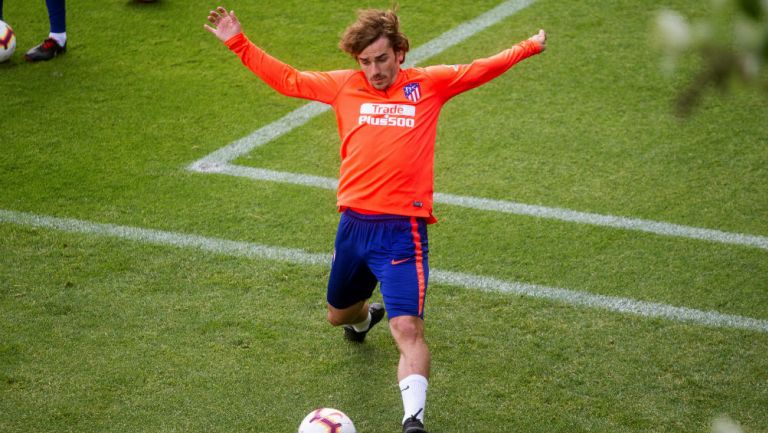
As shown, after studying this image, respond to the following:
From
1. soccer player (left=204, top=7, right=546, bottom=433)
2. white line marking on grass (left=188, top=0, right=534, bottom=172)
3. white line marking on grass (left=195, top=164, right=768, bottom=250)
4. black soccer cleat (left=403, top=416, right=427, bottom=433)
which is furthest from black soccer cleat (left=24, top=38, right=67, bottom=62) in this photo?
black soccer cleat (left=403, top=416, right=427, bottom=433)

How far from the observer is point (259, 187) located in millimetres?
6664

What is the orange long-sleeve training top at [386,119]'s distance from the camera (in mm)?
4395

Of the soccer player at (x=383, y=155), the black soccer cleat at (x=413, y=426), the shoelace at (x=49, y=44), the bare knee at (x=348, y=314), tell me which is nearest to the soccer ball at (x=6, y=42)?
the shoelace at (x=49, y=44)

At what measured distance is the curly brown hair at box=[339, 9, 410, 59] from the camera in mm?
4430

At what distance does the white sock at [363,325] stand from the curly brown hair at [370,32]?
1.36 meters

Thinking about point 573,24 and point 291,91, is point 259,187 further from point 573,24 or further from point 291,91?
point 573,24

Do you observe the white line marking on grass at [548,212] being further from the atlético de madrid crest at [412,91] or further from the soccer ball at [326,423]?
the soccer ball at [326,423]

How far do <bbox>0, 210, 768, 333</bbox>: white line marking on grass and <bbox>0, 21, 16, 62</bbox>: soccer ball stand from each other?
254 centimetres

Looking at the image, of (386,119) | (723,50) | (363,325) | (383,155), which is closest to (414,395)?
(363,325)

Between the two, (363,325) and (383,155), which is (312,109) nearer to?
(363,325)

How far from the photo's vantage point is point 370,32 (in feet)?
14.5

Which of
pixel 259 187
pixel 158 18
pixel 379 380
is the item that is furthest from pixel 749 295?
pixel 158 18

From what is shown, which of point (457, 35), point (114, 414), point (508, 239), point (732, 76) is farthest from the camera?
point (457, 35)

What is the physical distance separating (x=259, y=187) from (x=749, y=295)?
10.8 ft
